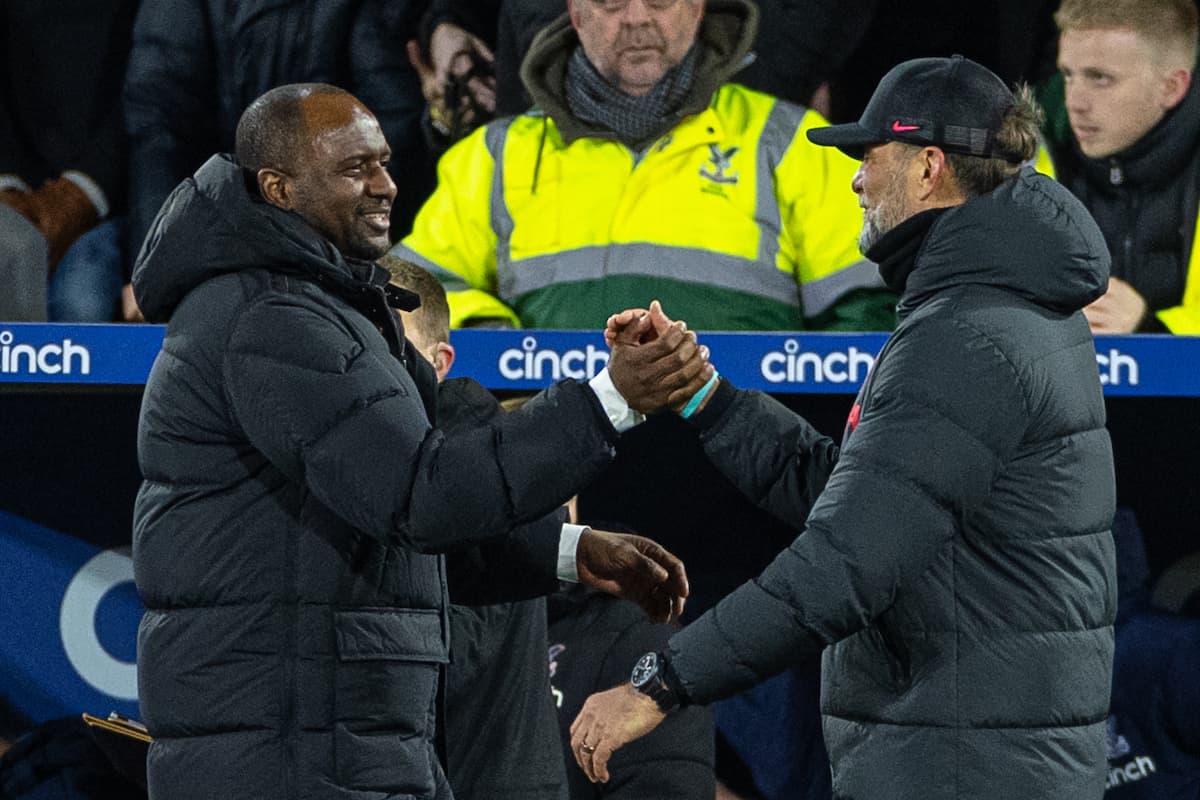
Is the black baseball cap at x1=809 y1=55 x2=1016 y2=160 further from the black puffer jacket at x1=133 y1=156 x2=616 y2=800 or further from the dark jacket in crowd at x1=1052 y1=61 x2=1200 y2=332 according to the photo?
the dark jacket in crowd at x1=1052 y1=61 x2=1200 y2=332

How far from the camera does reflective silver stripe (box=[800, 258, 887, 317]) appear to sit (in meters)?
3.99

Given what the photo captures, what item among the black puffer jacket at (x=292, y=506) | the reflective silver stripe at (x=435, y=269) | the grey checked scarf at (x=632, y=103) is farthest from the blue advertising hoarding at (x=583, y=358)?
the black puffer jacket at (x=292, y=506)

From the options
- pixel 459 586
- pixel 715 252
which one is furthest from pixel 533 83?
pixel 459 586

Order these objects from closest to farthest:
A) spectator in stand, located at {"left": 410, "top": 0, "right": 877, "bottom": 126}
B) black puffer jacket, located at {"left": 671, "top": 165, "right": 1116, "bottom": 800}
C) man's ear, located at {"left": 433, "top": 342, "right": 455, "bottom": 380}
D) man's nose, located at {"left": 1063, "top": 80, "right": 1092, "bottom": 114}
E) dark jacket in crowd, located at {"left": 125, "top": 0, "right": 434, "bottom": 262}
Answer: black puffer jacket, located at {"left": 671, "top": 165, "right": 1116, "bottom": 800}
man's ear, located at {"left": 433, "top": 342, "right": 455, "bottom": 380}
man's nose, located at {"left": 1063, "top": 80, "right": 1092, "bottom": 114}
spectator in stand, located at {"left": 410, "top": 0, "right": 877, "bottom": 126}
dark jacket in crowd, located at {"left": 125, "top": 0, "right": 434, "bottom": 262}

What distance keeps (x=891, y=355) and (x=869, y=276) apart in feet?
5.95

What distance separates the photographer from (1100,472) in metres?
2.25

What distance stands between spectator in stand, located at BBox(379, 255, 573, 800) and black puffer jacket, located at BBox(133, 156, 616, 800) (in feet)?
2.56

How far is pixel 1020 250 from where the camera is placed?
2199mm

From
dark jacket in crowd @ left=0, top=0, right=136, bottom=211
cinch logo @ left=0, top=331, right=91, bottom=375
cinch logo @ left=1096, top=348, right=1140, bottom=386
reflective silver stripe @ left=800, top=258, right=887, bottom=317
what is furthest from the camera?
dark jacket in crowd @ left=0, top=0, right=136, bottom=211

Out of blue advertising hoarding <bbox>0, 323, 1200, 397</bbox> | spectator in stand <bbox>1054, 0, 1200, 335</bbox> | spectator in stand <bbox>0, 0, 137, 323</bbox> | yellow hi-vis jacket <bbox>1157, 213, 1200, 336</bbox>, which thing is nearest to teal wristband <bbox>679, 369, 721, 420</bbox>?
blue advertising hoarding <bbox>0, 323, 1200, 397</bbox>

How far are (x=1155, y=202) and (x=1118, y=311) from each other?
354 mm

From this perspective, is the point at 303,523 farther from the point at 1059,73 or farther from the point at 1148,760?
the point at 1059,73

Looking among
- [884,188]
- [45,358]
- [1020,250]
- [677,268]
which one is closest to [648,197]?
[677,268]

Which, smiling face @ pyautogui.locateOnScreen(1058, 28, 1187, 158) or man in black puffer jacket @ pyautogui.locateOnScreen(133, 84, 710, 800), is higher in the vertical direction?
smiling face @ pyautogui.locateOnScreen(1058, 28, 1187, 158)
